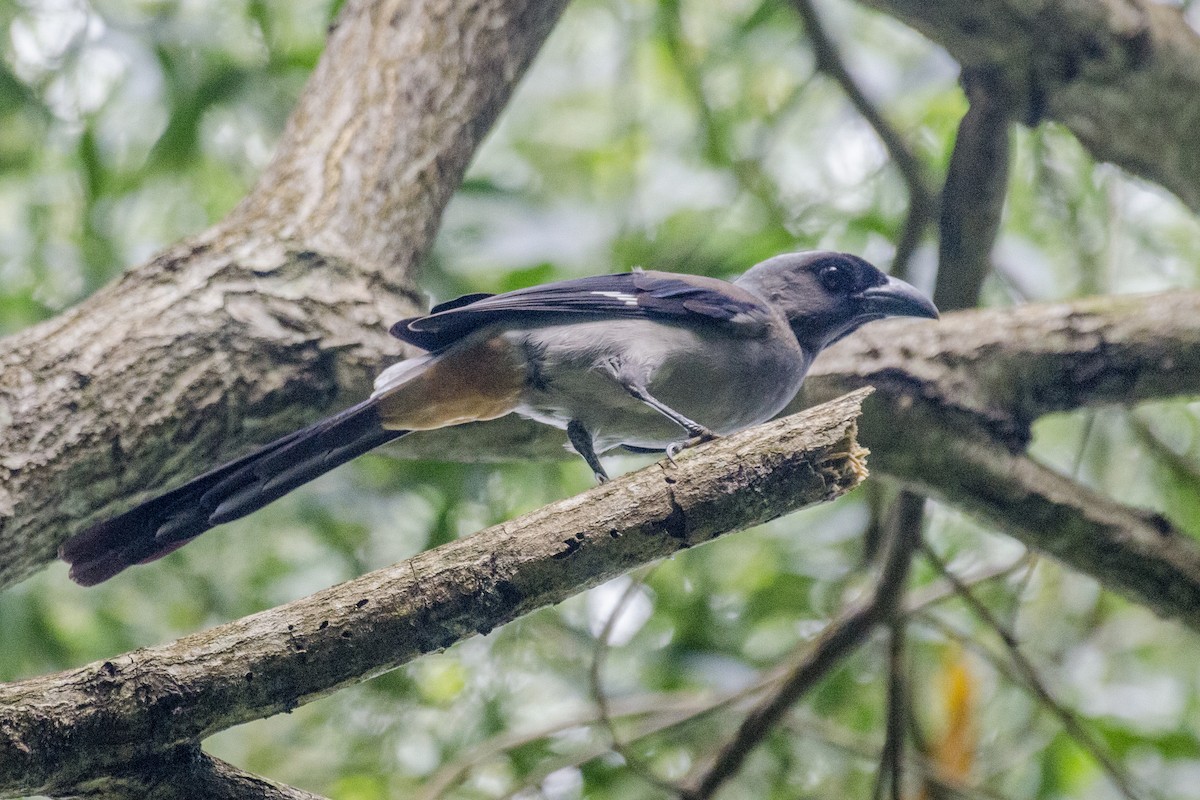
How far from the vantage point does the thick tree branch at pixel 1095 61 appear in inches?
151

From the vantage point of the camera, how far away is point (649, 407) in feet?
8.78

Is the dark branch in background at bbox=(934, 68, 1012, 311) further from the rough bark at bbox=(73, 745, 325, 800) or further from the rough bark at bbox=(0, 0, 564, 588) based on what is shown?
the rough bark at bbox=(73, 745, 325, 800)

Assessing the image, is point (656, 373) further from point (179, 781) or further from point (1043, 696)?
point (1043, 696)

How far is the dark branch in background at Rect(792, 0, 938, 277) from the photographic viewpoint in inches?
166

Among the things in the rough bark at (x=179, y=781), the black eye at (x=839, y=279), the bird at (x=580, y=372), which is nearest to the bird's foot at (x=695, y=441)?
the bird at (x=580, y=372)

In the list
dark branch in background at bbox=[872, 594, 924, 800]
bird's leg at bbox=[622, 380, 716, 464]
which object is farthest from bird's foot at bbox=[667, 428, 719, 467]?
dark branch in background at bbox=[872, 594, 924, 800]

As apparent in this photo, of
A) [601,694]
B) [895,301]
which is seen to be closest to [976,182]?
[895,301]

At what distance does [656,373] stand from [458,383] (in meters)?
0.49

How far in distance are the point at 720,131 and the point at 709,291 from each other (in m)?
2.29

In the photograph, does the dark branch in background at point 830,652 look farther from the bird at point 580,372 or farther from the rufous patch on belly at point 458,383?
the rufous patch on belly at point 458,383

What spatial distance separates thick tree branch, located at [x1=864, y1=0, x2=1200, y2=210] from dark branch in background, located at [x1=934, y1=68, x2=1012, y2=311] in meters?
0.09

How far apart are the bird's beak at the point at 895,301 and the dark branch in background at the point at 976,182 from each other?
887mm

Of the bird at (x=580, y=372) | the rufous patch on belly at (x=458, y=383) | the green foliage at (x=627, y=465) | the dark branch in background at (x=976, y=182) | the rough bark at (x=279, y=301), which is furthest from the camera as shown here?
the green foliage at (x=627, y=465)

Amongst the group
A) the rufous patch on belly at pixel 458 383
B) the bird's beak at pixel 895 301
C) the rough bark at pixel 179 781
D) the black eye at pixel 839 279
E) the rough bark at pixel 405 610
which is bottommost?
the rough bark at pixel 179 781
